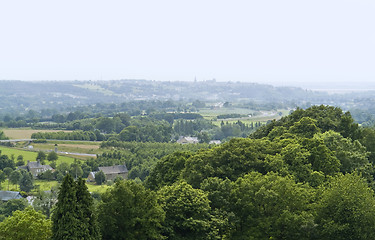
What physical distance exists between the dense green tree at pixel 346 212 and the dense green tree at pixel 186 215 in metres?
5.89

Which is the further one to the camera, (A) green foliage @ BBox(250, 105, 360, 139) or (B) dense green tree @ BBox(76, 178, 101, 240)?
(A) green foliage @ BBox(250, 105, 360, 139)

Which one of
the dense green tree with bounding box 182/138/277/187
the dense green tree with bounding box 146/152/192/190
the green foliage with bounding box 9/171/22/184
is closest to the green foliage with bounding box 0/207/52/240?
the dense green tree with bounding box 182/138/277/187

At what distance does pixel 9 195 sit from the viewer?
55719mm

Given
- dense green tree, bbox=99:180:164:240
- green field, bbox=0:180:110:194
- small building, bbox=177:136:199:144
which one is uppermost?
dense green tree, bbox=99:180:164:240

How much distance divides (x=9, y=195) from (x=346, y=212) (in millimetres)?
41664

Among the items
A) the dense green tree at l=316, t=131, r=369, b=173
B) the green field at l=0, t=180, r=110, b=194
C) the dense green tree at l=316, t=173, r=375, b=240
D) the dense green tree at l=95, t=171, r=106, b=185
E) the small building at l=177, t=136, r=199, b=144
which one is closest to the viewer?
the dense green tree at l=316, t=173, r=375, b=240

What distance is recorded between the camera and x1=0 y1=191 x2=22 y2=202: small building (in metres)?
54.8

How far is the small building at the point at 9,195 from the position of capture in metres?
54.8

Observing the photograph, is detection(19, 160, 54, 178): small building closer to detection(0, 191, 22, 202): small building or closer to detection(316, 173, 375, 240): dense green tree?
detection(0, 191, 22, 202): small building

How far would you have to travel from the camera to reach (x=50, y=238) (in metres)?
21.4

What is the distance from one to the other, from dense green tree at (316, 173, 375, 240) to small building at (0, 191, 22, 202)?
39.2 m

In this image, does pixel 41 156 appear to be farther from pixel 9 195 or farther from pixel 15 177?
pixel 9 195

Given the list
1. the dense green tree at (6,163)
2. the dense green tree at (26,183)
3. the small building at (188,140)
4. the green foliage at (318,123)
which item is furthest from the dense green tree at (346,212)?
the small building at (188,140)

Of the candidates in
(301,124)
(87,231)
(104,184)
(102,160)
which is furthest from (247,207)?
(102,160)
